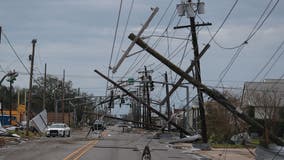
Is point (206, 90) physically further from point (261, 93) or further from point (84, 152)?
point (261, 93)

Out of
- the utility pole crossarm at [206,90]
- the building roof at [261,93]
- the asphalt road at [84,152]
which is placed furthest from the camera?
the building roof at [261,93]

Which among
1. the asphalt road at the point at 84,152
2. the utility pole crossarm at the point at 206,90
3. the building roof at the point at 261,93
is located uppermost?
the building roof at the point at 261,93

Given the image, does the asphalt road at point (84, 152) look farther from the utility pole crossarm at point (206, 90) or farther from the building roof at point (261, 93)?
the building roof at point (261, 93)

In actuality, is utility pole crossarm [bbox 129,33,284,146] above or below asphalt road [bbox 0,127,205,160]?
above

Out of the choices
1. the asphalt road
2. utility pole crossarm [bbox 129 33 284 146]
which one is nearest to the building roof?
the asphalt road

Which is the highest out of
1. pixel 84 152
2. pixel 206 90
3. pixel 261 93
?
pixel 261 93

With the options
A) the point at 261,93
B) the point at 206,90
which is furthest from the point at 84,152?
the point at 261,93

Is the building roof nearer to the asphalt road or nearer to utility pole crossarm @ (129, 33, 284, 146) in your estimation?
the asphalt road

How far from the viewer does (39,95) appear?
13488 cm

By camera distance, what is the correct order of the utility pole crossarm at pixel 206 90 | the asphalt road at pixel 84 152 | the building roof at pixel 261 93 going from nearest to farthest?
the utility pole crossarm at pixel 206 90 → the asphalt road at pixel 84 152 → the building roof at pixel 261 93

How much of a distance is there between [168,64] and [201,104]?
33.2ft

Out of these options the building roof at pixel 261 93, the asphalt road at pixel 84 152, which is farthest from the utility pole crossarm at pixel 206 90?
the building roof at pixel 261 93

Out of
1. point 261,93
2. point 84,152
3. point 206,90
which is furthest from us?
point 261,93

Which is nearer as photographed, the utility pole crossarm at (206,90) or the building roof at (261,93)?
the utility pole crossarm at (206,90)
